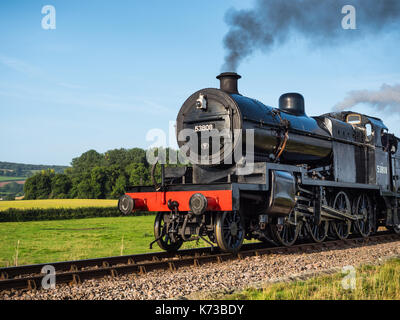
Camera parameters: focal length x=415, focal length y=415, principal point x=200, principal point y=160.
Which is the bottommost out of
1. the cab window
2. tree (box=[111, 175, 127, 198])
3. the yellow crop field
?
the yellow crop field

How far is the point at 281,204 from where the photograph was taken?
8.81m

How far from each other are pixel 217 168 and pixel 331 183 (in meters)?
3.59

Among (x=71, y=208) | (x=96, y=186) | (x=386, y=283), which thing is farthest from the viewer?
(x=96, y=186)

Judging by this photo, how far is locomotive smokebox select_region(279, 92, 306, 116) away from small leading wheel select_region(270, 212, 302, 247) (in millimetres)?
2962

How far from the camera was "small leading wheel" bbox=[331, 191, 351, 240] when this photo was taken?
11.8 meters

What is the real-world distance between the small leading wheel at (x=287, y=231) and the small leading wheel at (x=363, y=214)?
309cm

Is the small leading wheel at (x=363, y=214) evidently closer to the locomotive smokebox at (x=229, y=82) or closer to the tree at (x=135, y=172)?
the locomotive smokebox at (x=229, y=82)

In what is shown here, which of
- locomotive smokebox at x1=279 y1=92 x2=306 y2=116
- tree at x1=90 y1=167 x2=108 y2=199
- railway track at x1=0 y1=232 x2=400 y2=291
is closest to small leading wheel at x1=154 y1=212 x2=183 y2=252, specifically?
railway track at x1=0 y1=232 x2=400 y2=291

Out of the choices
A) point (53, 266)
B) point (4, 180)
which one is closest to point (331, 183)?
point (53, 266)

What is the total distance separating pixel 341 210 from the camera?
11.7 metres

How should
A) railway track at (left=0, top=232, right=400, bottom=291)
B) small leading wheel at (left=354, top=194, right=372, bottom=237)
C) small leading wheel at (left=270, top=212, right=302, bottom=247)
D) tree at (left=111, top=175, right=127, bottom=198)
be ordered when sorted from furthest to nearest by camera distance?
tree at (left=111, top=175, right=127, bottom=198) → small leading wheel at (left=354, top=194, right=372, bottom=237) → small leading wheel at (left=270, top=212, right=302, bottom=247) → railway track at (left=0, top=232, right=400, bottom=291)

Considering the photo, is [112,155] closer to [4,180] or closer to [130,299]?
[4,180]

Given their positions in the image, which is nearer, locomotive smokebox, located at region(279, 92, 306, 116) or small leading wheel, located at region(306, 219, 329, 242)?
small leading wheel, located at region(306, 219, 329, 242)

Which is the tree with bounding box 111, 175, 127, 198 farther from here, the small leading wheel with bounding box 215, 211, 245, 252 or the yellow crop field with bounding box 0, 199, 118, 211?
the small leading wheel with bounding box 215, 211, 245, 252
